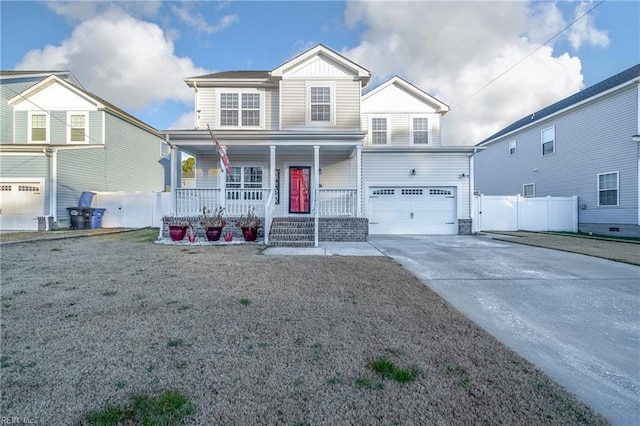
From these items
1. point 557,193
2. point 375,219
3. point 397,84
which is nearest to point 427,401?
point 375,219

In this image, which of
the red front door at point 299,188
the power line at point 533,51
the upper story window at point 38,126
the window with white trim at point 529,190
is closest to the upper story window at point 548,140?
the window with white trim at point 529,190

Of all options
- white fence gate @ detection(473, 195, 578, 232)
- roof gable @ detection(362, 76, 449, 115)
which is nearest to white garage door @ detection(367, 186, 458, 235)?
white fence gate @ detection(473, 195, 578, 232)

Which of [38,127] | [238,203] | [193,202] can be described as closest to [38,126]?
[38,127]

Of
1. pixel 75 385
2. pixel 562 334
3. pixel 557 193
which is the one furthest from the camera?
pixel 557 193

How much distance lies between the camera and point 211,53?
13.5 meters

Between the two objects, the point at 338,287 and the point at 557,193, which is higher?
the point at 557,193

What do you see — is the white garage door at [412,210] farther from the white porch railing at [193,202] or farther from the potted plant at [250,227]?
the white porch railing at [193,202]

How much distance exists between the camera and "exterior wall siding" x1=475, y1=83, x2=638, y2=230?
1255 centimetres

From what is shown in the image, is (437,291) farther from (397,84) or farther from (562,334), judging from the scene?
(397,84)

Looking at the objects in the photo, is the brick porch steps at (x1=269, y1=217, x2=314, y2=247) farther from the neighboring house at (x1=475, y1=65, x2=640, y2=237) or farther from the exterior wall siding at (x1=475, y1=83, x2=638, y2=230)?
the exterior wall siding at (x1=475, y1=83, x2=638, y2=230)

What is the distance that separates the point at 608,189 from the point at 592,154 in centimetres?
190

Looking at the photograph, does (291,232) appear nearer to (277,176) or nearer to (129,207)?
(277,176)

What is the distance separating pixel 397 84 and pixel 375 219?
7004 millimetres

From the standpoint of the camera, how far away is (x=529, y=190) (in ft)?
60.0
